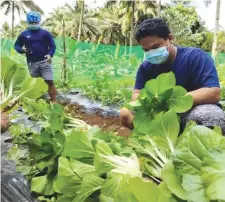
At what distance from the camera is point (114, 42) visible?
3766cm

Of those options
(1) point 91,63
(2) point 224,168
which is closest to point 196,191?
(2) point 224,168

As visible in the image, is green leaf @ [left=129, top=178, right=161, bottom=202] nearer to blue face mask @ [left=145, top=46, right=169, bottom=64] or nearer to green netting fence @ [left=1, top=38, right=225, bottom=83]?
blue face mask @ [left=145, top=46, right=169, bottom=64]

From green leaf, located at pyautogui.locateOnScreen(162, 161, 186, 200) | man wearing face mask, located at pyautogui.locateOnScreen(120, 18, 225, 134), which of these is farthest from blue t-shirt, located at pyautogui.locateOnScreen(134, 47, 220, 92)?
green leaf, located at pyautogui.locateOnScreen(162, 161, 186, 200)

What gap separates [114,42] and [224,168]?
3706 centimetres

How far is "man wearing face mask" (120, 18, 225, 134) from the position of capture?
2211 mm

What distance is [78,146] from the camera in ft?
5.35

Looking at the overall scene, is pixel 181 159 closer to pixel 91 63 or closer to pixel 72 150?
pixel 72 150

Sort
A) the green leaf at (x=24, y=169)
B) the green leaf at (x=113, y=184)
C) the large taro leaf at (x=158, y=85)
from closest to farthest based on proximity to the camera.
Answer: the green leaf at (x=113, y=184), the large taro leaf at (x=158, y=85), the green leaf at (x=24, y=169)

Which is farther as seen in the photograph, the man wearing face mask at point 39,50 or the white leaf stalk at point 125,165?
the man wearing face mask at point 39,50

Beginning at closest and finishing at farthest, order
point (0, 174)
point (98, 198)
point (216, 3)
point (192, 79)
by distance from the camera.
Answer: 1. point (98, 198)
2. point (0, 174)
3. point (192, 79)
4. point (216, 3)

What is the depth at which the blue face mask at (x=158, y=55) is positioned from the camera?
7.53 feet

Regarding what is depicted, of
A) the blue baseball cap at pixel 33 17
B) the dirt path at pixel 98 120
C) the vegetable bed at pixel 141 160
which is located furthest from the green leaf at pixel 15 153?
the blue baseball cap at pixel 33 17

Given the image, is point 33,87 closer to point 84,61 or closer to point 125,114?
point 125,114

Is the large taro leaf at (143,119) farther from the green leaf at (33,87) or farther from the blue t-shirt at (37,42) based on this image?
the blue t-shirt at (37,42)
